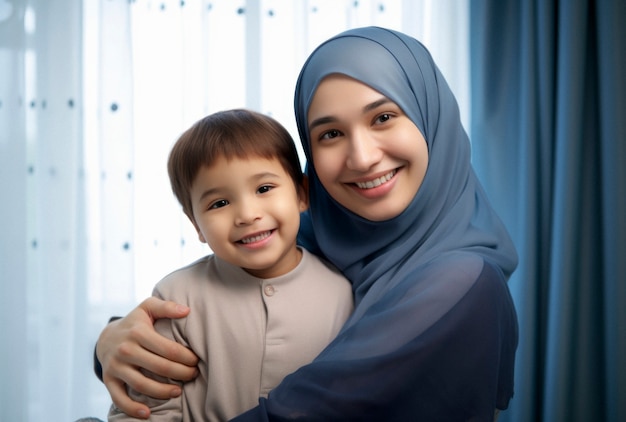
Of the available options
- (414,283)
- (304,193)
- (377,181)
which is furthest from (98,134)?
(414,283)

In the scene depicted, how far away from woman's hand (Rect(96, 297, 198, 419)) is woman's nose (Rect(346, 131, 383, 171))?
0.47 meters

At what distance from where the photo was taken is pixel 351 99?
118 centimetres

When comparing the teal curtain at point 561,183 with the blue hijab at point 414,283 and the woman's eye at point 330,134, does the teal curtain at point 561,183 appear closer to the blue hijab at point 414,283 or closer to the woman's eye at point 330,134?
the blue hijab at point 414,283

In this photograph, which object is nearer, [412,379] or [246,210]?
[412,379]

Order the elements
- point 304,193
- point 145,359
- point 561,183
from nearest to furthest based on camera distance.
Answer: point 145,359
point 304,193
point 561,183

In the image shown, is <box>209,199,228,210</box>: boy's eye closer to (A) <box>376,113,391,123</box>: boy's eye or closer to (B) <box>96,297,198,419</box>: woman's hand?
(B) <box>96,297,198,419</box>: woman's hand

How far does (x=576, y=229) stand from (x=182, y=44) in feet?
6.06

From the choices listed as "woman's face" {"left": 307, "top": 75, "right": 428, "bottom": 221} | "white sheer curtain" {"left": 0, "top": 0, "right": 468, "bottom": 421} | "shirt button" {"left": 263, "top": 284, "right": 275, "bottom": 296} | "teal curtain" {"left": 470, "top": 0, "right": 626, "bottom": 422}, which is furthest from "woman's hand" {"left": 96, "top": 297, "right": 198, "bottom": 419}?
"teal curtain" {"left": 470, "top": 0, "right": 626, "bottom": 422}

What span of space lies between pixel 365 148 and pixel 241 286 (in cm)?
40

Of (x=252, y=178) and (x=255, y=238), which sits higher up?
(x=252, y=178)

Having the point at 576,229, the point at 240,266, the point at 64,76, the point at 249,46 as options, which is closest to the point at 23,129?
the point at 64,76

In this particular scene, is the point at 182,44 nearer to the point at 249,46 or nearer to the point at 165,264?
the point at 249,46

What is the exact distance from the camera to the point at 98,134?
2.55m

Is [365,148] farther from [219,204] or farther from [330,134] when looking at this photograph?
[219,204]
